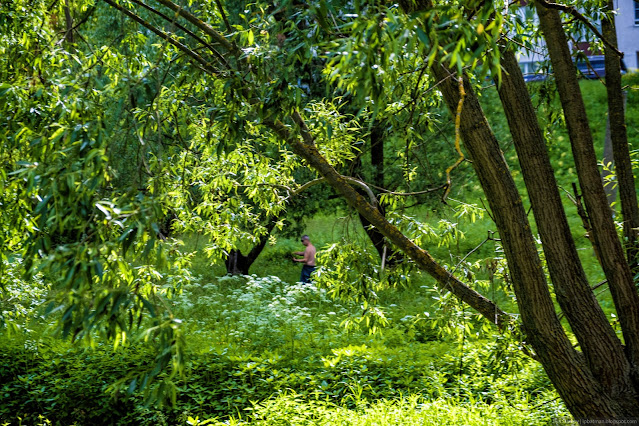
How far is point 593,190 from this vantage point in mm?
3932

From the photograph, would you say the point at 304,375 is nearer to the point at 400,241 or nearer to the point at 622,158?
the point at 400,241

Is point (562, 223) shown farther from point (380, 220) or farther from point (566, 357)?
point (380, 220)

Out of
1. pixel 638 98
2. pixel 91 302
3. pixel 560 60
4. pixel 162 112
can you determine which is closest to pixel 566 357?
pixel 560 60

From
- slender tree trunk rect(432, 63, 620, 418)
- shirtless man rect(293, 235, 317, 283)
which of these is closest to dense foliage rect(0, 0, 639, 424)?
slender tree trunk rect(432, 63, 620, 418)

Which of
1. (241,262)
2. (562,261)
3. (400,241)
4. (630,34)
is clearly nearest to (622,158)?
(562,261)

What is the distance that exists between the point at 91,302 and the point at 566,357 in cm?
283

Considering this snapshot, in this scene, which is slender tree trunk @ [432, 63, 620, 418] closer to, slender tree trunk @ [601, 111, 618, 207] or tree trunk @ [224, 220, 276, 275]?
slender tree trunk @ [601, 111, 618, 207]

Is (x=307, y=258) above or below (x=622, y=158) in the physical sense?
below

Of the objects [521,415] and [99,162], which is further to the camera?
[521,415]

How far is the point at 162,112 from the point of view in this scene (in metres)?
4.93

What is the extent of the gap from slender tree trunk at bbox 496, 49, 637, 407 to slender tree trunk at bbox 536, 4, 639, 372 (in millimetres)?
200

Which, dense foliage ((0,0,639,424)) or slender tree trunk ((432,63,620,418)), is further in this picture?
slender tree trunk ((432,63,620,418))

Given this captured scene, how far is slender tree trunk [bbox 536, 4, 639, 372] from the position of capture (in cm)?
392

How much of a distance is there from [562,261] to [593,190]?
507 millimetres
